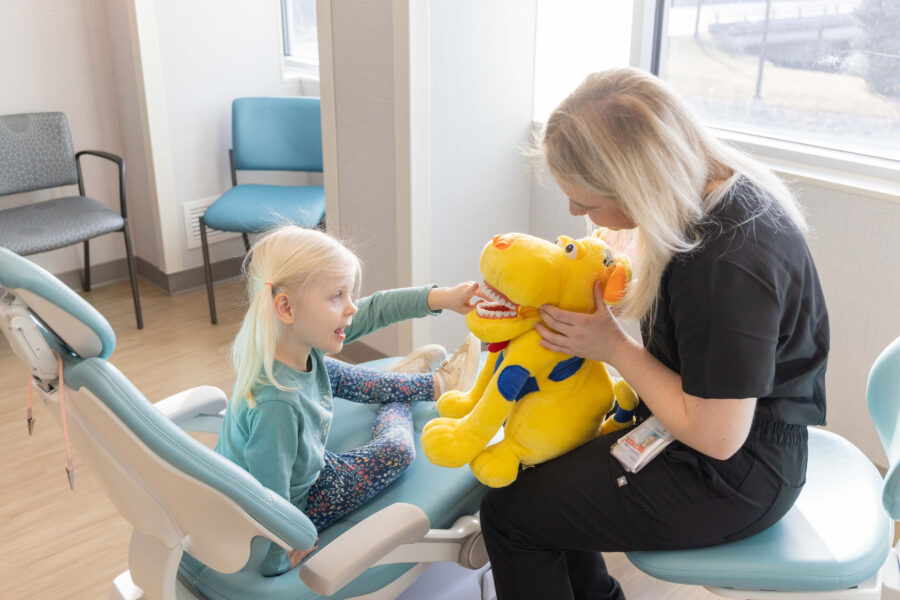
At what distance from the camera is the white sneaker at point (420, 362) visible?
183 centimetres

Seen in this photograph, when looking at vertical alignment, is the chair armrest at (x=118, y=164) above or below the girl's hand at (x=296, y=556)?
above

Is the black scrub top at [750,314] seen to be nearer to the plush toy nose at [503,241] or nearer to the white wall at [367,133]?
the plush toy nose at [503,241]

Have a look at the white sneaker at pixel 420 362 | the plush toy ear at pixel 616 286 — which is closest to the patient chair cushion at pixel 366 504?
the white sneaker at pixel 420 362

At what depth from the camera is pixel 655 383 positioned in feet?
3.81

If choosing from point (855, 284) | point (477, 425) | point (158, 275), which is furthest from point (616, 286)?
point (158, 275)

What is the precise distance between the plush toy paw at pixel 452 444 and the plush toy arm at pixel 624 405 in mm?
218

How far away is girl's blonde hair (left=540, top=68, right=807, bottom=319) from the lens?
1.08 meters

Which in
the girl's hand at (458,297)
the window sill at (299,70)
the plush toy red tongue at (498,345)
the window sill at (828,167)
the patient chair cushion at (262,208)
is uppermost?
the window sill at (299,70)

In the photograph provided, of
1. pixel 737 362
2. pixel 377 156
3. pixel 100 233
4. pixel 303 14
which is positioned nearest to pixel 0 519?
pixel 100 233

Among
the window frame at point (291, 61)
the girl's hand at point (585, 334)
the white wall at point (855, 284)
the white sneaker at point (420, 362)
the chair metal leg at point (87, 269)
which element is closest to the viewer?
the girl's hand at point (585, 334)

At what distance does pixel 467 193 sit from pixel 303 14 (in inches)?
72.2

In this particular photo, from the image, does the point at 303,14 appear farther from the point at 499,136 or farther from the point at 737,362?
the point at 737,362

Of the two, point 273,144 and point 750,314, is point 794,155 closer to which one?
point 750,314

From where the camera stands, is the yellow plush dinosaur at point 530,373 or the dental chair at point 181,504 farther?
the yellow plush dinosaur at point 530,373
